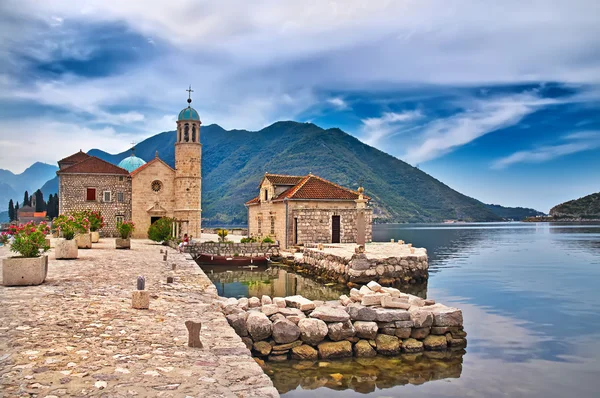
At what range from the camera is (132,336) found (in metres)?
7.35

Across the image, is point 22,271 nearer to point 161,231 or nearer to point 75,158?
point 161,231

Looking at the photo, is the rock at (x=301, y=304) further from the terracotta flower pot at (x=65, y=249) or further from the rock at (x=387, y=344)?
the terracotta flower pot at (x=65, y=249)

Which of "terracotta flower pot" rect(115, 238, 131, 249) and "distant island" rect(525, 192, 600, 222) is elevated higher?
"distant island" rect(525, 192, 600, 222)

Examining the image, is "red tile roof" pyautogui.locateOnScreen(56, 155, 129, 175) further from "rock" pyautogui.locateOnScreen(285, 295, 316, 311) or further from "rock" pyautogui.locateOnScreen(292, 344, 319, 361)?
"rock" pyautogui.locateOnScreen(292, 344, 319, 361)

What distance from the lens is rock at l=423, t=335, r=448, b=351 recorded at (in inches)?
471

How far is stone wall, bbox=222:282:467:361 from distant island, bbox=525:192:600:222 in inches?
6754

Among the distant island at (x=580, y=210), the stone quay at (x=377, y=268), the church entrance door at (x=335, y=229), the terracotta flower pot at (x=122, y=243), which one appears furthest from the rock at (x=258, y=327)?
the distant island at (x=580, y=210)

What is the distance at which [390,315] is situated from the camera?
39.2ft

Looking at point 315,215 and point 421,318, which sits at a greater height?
point 315,215

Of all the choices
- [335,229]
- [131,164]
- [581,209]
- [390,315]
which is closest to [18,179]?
[390,315]

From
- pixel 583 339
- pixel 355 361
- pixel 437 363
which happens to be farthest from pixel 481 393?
pixel 583 339

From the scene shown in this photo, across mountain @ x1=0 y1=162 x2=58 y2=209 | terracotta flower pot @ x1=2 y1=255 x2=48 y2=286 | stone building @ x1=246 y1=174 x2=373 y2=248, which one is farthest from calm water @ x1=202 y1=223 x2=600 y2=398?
stone building @ x1=246 y1=174 x2=373 y2=248

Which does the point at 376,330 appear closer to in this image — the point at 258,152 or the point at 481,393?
the point at 481,393

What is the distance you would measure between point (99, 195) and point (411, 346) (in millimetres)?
36256
